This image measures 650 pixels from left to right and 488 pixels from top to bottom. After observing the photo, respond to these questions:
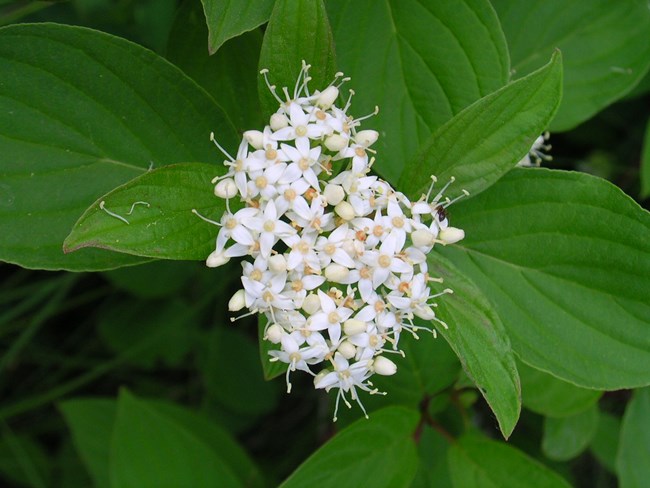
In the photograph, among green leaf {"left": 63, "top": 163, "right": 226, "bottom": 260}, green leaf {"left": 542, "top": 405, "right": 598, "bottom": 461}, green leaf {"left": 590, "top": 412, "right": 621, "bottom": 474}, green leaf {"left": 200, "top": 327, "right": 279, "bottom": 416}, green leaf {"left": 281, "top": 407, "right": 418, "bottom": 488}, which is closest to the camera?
green leaf {"left": 63, "top": 163, "right": 226, "bottom": 260}

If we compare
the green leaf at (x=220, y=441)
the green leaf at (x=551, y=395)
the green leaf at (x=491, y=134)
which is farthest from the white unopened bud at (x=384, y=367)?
the green leaf at (x=220, y=441)

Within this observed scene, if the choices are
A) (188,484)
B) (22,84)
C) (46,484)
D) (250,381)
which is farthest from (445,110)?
(46,484)

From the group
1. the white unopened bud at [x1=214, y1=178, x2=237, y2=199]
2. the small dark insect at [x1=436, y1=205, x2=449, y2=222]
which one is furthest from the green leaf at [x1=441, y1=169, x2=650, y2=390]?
the white unopened bud at [x1=214, y1=178, x2=237, y2=199]

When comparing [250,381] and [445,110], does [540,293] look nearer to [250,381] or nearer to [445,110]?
[445,110]

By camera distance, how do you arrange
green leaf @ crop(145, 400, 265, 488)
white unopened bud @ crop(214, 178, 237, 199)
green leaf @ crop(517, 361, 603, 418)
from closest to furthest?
white unopened bud @ crop(214, 178, 237, 199) → green leaf @ crop(517, 361, 603, 418) → green leaf @ crop(145, 400, 265, 488)

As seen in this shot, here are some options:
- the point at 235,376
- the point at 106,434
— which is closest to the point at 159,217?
the point at 106,434

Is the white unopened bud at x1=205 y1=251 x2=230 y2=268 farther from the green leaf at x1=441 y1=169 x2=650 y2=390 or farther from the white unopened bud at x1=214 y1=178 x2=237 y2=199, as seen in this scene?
the green leaf at x1=441 y1=169 x2=650 y2=390

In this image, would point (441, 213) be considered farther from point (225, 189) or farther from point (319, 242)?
point (225, 189)
